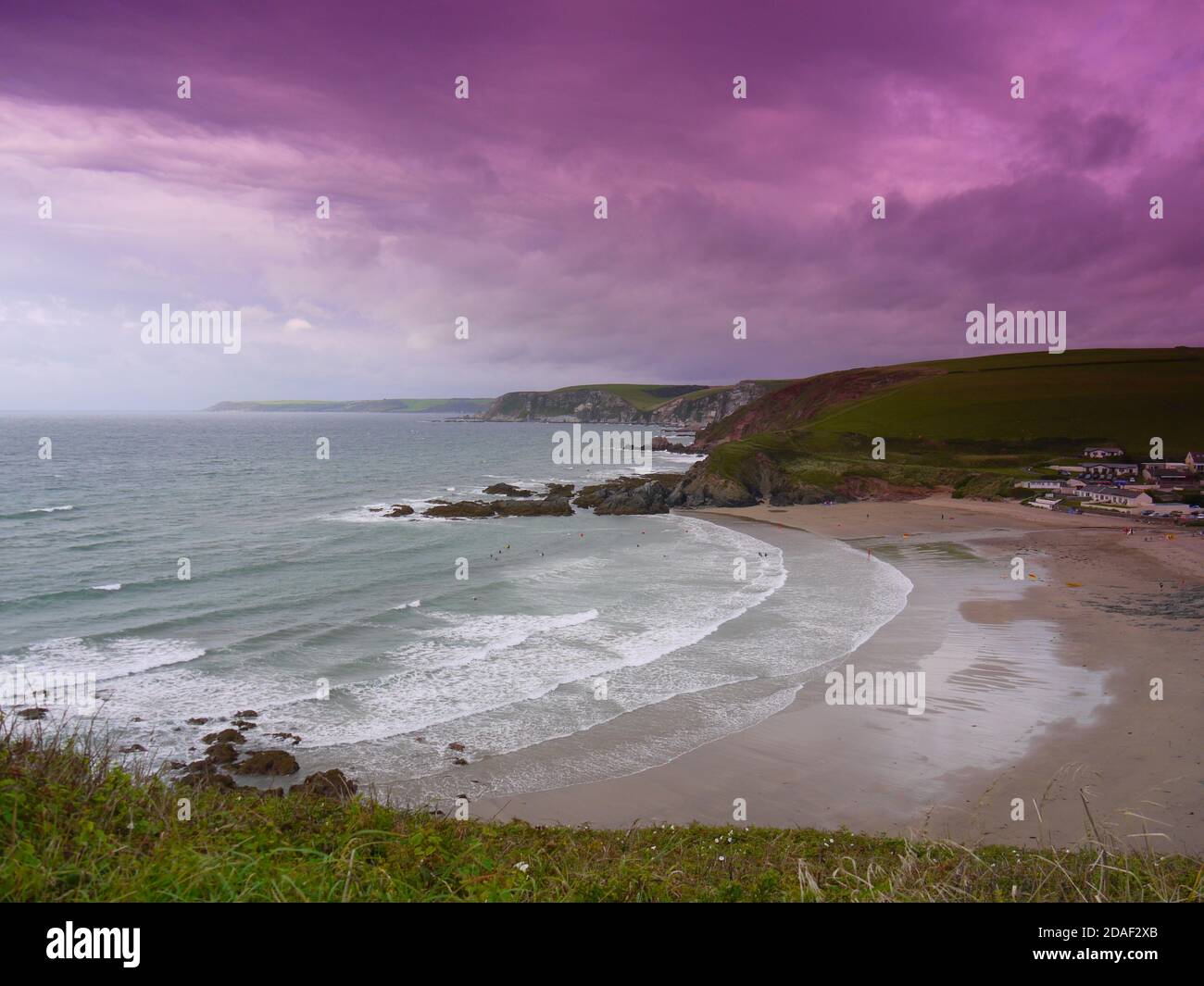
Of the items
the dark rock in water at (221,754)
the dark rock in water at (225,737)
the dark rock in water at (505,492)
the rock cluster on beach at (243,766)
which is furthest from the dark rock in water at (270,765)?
the dark rock in water at (505,492)

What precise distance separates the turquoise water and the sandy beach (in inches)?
65.8

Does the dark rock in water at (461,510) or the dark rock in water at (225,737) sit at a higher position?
the dark rock in water at (461,510)

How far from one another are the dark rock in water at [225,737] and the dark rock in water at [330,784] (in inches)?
140

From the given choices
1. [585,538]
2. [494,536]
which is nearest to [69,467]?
[494,536]

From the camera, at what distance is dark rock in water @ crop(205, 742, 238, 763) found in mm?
17078

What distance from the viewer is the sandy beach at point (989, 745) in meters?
14.7

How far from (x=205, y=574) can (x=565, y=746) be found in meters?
27.4

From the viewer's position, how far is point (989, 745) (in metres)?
18.3

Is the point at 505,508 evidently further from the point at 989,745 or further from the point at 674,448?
the point at 674,448

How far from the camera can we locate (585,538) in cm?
5328

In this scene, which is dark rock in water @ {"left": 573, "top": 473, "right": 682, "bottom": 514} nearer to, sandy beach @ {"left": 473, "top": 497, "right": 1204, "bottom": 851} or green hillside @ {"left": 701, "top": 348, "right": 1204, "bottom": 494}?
green hillside @ {"left": 701, "top": 348, "right": 1204, "bottom": 494}

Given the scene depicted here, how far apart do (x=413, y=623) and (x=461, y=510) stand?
111ft

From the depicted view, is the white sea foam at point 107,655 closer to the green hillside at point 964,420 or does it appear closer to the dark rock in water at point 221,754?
the dark rock in water at point 221,754
